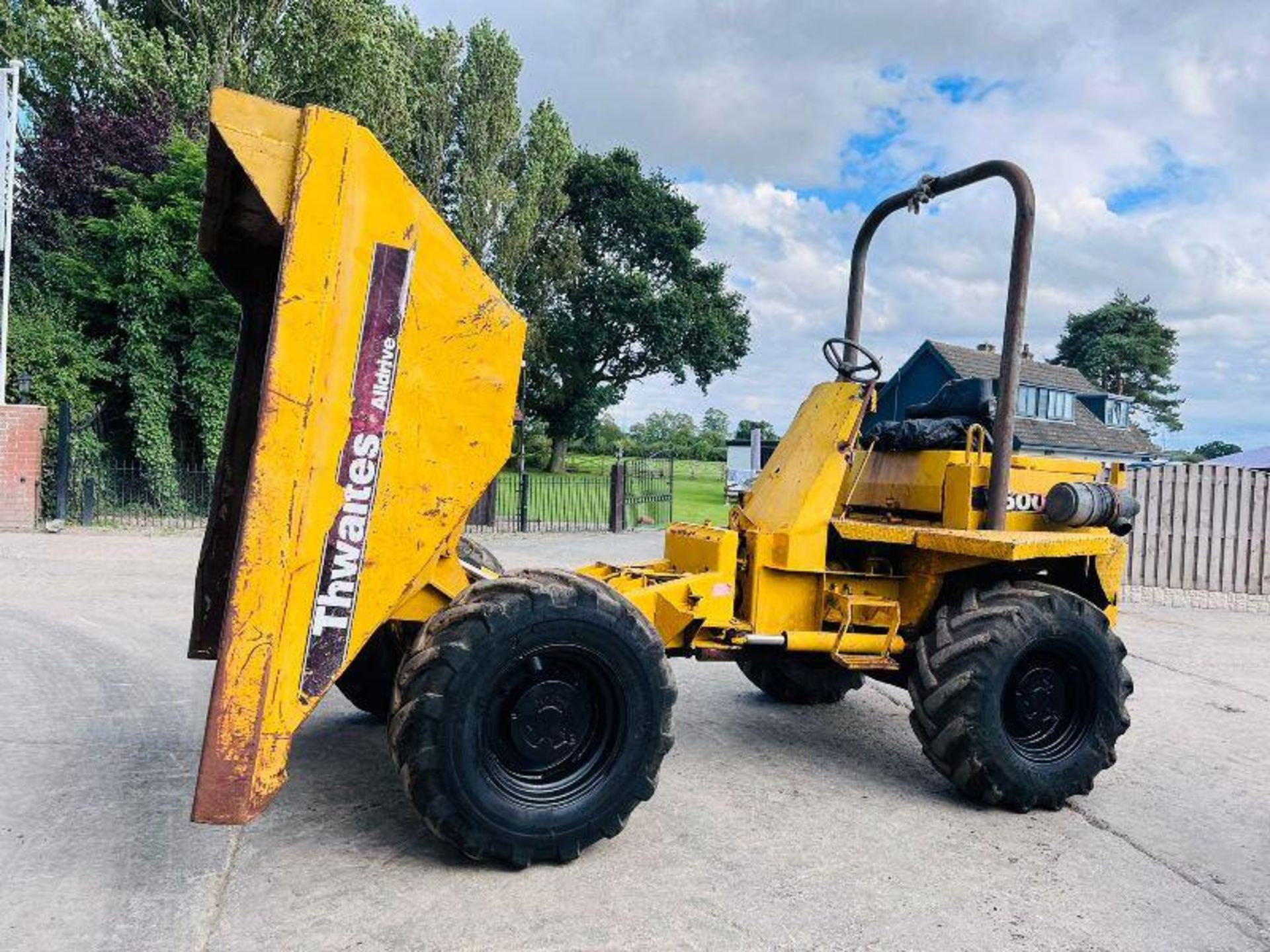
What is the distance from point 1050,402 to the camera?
120ft

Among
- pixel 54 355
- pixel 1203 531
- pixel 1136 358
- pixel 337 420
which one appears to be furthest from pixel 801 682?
pixel 1136 358

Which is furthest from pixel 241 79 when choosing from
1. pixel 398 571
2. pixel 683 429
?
pixel 683 429

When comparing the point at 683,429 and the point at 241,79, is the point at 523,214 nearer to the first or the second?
the point at 241,79

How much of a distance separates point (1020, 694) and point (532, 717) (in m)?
2.64

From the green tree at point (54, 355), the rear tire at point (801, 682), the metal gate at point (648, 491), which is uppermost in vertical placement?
the green tree at point (54, 355)

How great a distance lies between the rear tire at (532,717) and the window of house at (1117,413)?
40.6 meters

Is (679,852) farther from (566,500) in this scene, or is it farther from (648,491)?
(648,491)

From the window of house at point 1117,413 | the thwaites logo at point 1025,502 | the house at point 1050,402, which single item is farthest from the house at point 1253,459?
the thwaites logo at point 1025,502

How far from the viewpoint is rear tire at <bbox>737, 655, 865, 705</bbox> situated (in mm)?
6305

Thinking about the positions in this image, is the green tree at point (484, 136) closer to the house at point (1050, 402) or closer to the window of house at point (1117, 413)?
the house at point (1050, 402)

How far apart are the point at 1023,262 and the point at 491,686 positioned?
3.44m

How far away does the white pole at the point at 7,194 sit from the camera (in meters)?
16.3

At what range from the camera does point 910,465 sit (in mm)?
5523

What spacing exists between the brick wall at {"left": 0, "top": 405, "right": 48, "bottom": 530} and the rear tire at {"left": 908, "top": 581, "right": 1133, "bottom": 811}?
52.8 feet
